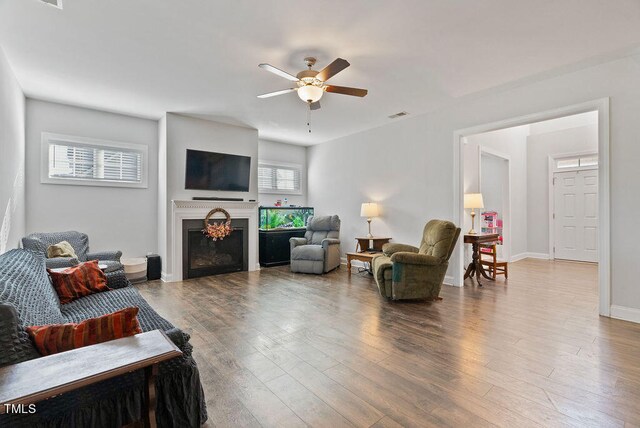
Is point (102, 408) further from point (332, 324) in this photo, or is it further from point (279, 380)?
point (332, 324)

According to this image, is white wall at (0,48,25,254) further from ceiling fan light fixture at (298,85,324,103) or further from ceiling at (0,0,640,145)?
ceiling fan light fixture at (298,85,324,103)

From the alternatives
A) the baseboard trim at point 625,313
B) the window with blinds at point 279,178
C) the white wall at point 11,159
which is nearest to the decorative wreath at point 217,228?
the window with blinds at point 279,178

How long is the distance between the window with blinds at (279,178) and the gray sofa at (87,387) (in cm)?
473

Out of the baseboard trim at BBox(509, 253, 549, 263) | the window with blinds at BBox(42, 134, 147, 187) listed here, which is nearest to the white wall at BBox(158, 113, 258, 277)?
the window with blinds at BBox(42, 134, 147, 187)

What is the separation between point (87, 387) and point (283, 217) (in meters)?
5.44

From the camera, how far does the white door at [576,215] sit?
6195 mm

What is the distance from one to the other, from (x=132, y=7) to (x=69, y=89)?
2376mm

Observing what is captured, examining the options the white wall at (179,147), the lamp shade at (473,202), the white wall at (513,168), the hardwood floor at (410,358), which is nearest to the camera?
the hardwood floor at (410,358)

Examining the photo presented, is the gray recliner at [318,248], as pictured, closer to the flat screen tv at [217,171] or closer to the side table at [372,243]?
the side table at [372,243]

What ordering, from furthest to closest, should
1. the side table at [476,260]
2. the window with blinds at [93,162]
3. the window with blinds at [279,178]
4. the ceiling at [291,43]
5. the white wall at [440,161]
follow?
the window with blinds at [279,178] → the side table at [476,260] → the window with blinds at [93,162] → the white wall at [440,161] → the ceiling at [291,43]

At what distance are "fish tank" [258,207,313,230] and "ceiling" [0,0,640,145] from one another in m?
2.64

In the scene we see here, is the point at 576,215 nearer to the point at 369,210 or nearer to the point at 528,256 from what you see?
the point at 528,256

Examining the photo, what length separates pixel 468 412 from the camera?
5.48ft

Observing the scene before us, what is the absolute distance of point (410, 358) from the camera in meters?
2.28
